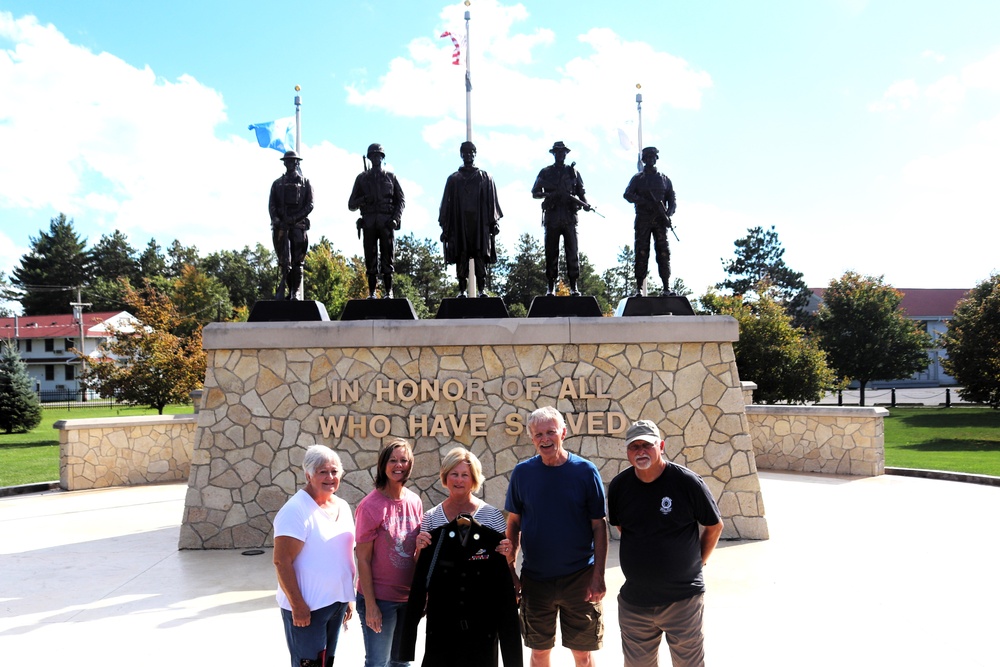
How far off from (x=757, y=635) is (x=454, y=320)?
14.3 ft

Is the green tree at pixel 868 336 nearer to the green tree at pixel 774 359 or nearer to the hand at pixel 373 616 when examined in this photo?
the green tree at pixel 774 359

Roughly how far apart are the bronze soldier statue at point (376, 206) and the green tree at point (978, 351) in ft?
59.0

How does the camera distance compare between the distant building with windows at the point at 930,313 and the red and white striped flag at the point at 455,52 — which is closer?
the red and white striped flag at the point at 455,52

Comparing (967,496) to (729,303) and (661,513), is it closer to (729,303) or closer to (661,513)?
(661,513)

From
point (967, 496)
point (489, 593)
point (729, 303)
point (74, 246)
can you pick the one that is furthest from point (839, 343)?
point (74, 246)

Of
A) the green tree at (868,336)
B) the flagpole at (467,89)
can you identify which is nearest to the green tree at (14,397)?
the flagpole at (467,89)

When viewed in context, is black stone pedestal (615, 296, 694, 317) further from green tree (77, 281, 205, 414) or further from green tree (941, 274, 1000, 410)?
green tree (941, 274, 1000, 410)

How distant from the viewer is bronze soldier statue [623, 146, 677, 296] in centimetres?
876

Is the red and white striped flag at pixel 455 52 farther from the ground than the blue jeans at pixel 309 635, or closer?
farther from the ground

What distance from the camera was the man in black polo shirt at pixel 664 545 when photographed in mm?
3471

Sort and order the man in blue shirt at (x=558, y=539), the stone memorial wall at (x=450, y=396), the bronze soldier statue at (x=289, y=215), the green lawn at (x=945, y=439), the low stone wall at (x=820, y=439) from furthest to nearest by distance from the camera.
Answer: the green lawn at (x=945, y=439) → the low stone wall at (x=820, y=439) → the bronze soldier statue at (x=289, y=215) → the stone memorial wall at (x=450, y=396) → the man in blue shirt at (x=558, y=539)

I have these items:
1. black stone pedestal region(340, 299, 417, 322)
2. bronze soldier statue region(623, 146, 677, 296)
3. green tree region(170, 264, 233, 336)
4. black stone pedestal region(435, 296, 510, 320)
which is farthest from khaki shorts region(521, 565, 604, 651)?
green tree region(170, 264, 233, 336)

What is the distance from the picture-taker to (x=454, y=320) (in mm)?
8070

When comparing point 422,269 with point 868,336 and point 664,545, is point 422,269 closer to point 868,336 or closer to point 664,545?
point 868,336
